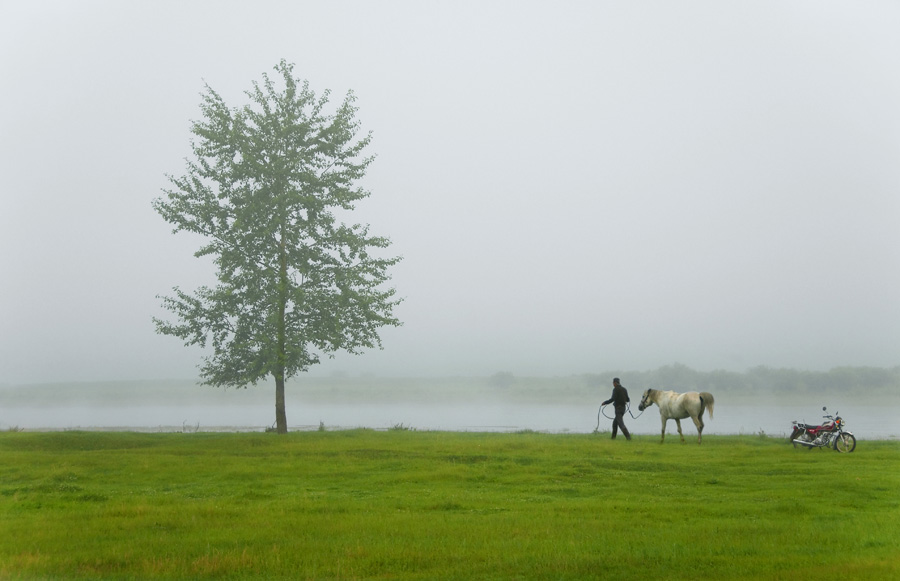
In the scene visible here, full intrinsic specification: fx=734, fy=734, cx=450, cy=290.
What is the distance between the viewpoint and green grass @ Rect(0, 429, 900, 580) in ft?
38.4

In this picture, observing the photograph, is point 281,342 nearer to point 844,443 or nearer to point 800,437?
point 800,437

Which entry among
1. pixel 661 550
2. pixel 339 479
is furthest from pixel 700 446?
pixel 661 550

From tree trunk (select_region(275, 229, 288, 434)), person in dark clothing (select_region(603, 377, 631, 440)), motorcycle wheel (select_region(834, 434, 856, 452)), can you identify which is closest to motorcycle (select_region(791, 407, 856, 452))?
motorcycle wheel (select_region(834, 434, 856, 452))

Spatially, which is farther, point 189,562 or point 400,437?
point 400,437

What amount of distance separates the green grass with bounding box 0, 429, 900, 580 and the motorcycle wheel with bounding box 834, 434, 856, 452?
1.56 feet

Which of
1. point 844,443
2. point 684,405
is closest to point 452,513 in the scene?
point 684,405

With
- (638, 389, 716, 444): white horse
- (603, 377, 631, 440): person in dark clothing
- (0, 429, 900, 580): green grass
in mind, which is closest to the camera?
(0, 429, 900, 580): green grass

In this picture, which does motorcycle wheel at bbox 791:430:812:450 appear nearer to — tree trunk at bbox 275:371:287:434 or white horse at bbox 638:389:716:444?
white horse at bbox 638:389:716:444

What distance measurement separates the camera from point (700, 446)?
92.1ft

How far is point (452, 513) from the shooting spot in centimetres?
1571

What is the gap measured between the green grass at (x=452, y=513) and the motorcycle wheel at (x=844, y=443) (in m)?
0.48

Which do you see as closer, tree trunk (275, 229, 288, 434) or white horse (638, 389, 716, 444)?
white horse (638, 389, 716, 444)

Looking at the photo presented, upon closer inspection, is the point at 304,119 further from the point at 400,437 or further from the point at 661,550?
the point at 661,550

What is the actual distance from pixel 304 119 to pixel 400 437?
58.3 ft
